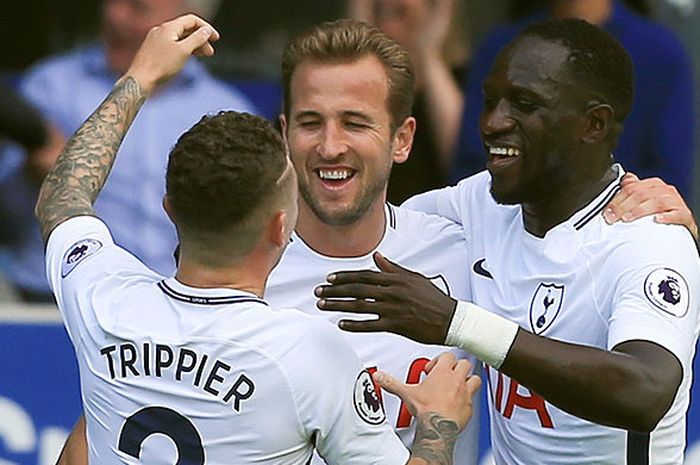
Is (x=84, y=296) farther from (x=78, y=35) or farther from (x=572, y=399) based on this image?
(x=78, y=35)

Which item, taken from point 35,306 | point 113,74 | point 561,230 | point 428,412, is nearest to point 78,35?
point 113,74

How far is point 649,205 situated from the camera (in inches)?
146

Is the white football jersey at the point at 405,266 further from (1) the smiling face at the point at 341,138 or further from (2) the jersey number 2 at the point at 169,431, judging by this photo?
(2) the jersey number 2 at the point at 169,431

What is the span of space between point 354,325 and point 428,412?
249mm

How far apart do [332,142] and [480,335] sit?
33.7 inches

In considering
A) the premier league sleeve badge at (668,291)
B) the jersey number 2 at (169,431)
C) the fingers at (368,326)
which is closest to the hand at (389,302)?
the fingers at (368,326)

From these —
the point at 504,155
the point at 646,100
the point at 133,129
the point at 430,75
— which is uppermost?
the point at 430,75

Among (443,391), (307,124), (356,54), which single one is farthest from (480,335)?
(356,54)

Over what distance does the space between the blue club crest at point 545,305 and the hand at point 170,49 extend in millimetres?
993

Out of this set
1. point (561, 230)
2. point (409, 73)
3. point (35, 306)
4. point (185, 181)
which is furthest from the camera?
point (35, 306)

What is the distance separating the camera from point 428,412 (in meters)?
3.29

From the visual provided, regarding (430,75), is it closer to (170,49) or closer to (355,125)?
(355,125)

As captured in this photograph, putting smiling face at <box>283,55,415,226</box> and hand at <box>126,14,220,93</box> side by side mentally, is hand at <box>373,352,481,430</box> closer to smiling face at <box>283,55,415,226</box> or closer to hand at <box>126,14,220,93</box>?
smiling face at <box>283,55,415,226</box>

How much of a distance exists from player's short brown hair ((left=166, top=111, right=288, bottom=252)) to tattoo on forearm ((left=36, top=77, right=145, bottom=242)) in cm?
45
